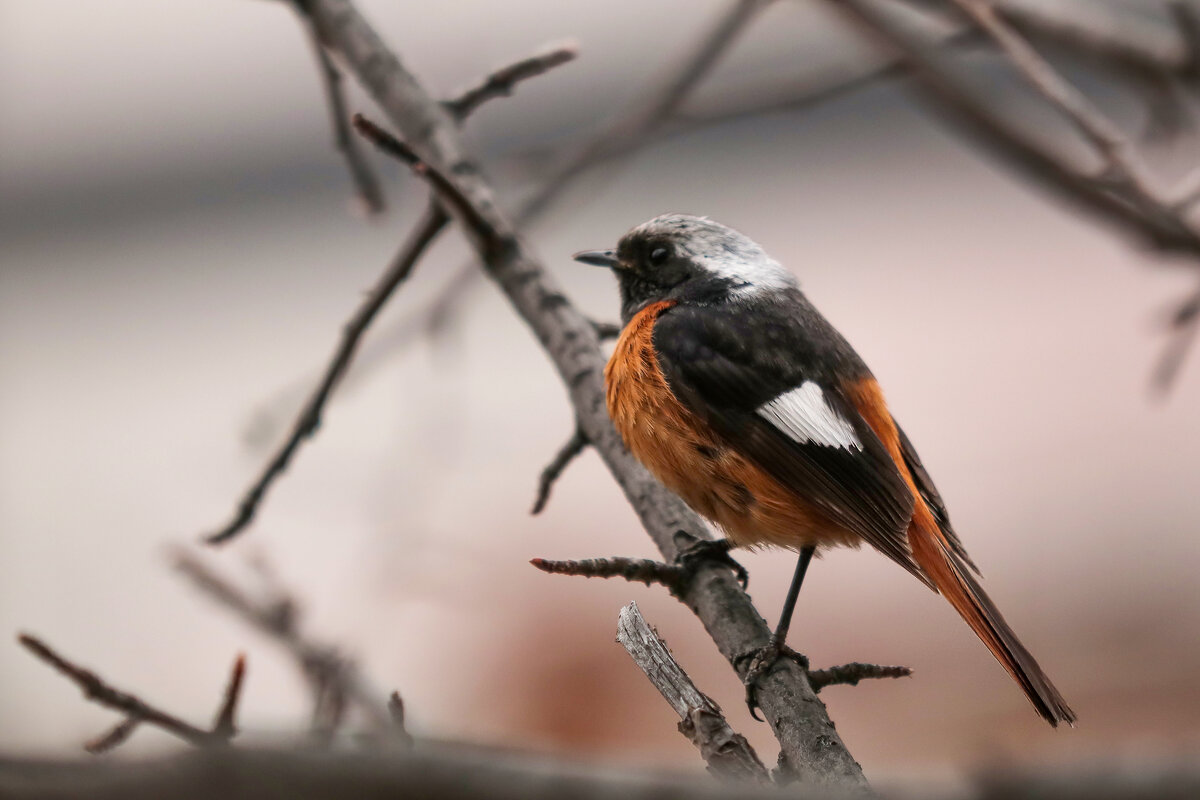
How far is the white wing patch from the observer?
2801mm

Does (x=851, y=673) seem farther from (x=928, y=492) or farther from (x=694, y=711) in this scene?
(x=928, y=492)

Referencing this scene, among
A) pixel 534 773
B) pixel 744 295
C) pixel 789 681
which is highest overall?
pixel 744 295

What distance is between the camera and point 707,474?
112 inches

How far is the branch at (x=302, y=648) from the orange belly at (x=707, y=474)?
0.90m

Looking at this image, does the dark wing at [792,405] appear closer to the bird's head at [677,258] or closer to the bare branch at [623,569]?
the bird's head at [677,258]

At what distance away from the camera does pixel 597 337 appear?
2.97m

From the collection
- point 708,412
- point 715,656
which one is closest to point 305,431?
point 708,412

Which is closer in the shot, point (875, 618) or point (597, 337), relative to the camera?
point (597, 337)

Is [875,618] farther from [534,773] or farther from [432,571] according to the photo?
[534,773]

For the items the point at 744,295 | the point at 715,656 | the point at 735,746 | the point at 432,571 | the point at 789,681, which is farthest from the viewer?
the point at 715,656

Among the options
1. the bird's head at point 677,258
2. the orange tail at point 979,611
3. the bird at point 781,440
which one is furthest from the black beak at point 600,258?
the orange tail at point 979,611

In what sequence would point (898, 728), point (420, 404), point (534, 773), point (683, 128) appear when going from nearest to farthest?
1. point (534, 773)
2. point (683, 128)
3. point (420, 404)
4. point (898, 728)

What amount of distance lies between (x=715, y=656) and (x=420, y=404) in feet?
8.88

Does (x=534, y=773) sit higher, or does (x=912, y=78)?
(x=912, y=78)
